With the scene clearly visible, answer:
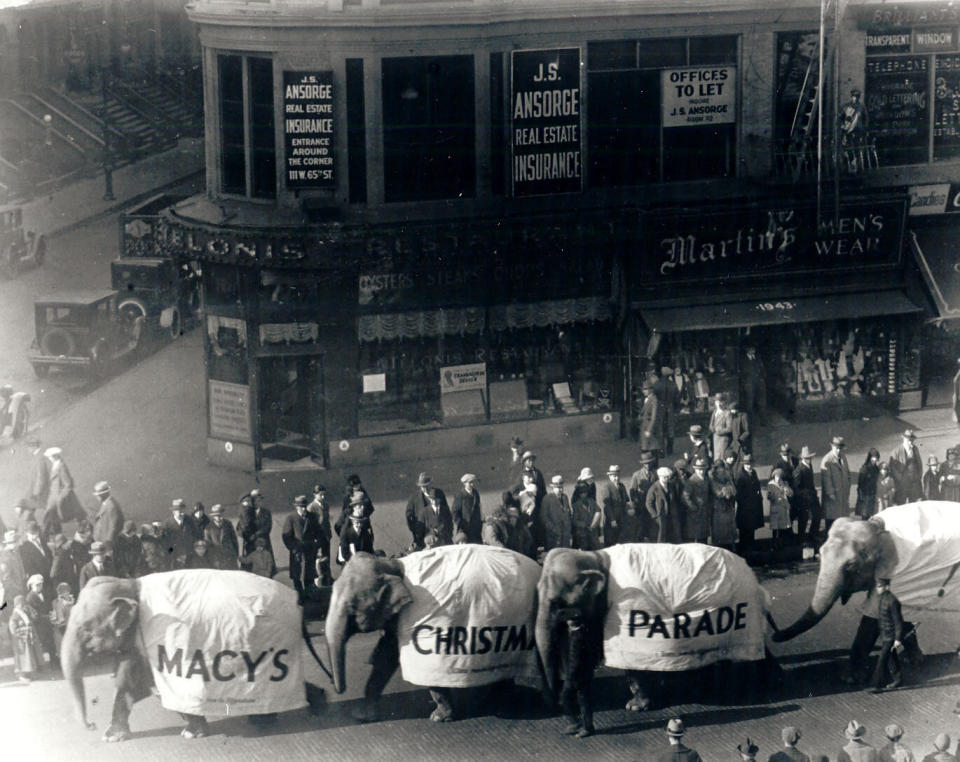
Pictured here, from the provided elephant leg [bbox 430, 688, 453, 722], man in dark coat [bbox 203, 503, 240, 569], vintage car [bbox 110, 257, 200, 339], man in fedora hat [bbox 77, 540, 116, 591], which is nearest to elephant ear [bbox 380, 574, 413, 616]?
elephant leg [bbox 430, 688, 453, 722]

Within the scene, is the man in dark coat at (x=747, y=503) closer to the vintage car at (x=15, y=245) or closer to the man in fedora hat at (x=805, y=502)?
the man in fedora hat at (x=805, y=502)

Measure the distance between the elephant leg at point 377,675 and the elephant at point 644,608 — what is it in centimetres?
164

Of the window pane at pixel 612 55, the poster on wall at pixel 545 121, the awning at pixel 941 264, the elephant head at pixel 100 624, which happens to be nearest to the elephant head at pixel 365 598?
the elephant head at pixel 100 624

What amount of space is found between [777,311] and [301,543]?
10743 millimetres

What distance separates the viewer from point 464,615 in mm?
17062

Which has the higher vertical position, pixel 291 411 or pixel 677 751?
pixel 291 411

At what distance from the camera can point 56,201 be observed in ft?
137

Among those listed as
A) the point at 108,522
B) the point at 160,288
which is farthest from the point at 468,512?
the point at 160,288

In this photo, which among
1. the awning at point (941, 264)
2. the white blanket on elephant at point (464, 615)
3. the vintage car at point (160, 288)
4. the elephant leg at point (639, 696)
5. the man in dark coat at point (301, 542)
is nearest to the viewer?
the white blanket on elephant at point (464, 615)

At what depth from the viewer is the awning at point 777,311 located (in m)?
27.5

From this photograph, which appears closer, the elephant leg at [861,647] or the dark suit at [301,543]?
the elephant leg at [861,647]

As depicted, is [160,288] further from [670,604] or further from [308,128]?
[670,604]

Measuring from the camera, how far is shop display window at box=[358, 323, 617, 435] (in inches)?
1050

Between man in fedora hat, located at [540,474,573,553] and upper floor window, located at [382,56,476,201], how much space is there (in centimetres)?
663
